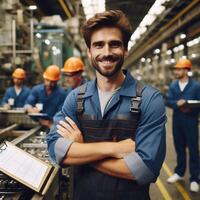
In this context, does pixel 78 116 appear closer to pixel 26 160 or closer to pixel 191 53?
pixel 26 160

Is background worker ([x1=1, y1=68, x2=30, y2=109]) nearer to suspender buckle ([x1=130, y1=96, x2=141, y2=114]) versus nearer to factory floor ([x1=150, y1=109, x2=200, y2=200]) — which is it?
factory floor ([x1=150, y1=109, x2=200, y2=200])

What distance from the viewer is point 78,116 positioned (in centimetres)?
156

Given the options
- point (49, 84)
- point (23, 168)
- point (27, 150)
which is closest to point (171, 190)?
point (49, 84)

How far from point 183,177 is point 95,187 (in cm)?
353

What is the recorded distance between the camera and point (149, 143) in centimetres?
146

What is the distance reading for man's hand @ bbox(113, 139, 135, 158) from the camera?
58.4 inches

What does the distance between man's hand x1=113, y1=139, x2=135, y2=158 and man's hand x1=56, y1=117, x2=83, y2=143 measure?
20 cm

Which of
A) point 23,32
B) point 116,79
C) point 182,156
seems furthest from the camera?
point 23,32

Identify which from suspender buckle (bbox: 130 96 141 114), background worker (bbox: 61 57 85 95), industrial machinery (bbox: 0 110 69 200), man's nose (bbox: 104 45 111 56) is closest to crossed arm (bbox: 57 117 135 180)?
suspender buckle (bbox: 130 96 141 114)

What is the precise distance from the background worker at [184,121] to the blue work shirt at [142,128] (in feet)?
9.31

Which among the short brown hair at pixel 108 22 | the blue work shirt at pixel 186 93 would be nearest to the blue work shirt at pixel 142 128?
the short brown hair at pixel 108 22

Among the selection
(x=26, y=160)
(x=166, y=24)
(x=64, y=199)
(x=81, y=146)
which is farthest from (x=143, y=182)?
(x=166, y=24)

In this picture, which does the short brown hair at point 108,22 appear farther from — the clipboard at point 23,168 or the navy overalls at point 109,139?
the clipboard at point 23,168

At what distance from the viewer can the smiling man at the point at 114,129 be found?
1460 millimetres
